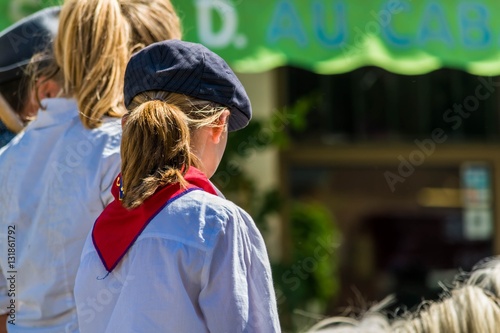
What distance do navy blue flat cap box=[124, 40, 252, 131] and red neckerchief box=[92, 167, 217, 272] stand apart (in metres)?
0.14

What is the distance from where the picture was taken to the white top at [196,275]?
4.30ft

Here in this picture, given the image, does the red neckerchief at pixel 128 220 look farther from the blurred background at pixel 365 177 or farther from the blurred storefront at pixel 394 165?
the blurred storefront at pixel 394 165

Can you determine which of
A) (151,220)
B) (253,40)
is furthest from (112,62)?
(253,40)

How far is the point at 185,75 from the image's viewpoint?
1.43 metres

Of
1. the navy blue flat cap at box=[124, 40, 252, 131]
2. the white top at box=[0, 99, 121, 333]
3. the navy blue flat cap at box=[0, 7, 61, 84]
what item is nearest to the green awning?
the navy blue flat cap at box=[0, 7, 61, 84]

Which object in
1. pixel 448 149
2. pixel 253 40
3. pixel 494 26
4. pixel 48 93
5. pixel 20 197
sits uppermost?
pixel 48 93

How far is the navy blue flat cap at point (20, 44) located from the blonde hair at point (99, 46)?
0.21 metres

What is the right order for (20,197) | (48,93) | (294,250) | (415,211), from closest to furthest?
(20,197) < (48,93) < (294,250) < (415,211)

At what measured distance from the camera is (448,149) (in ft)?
19.2

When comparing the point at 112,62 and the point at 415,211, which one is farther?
the point at 415,211

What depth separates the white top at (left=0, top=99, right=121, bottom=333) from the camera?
1797 millimetres

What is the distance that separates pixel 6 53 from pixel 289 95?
3.68 metres

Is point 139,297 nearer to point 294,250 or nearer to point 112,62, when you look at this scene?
point 112,62

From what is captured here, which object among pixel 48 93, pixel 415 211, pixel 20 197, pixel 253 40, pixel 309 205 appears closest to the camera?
pixel 20 197
